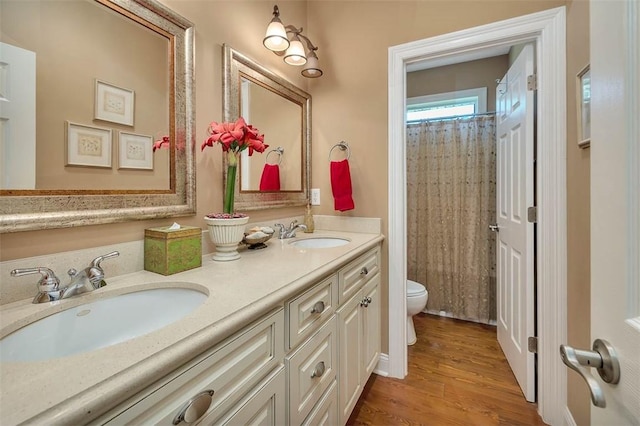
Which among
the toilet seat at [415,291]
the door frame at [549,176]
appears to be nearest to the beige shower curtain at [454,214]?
the toilet seat at [415,291]

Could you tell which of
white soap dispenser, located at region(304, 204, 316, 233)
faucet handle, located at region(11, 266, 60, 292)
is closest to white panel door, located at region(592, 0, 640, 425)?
faucet handle, located at region(11, 266, 60, 292)

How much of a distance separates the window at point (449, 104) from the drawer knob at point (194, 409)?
2.90m

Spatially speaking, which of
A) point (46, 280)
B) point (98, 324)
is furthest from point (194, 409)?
point (46, 280)

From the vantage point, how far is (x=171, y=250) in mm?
956

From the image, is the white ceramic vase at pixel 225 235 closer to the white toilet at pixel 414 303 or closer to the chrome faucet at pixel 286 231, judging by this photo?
the chrome faucet at pixel 286 231

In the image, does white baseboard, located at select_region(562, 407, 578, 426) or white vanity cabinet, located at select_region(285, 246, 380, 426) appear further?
white baseboard, located at select_region(562, 407, 578, 426)

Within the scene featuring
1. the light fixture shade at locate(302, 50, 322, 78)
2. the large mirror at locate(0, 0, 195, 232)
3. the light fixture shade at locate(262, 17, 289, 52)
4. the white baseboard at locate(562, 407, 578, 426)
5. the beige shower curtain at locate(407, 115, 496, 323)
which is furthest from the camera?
the beige shower curtain at locate(407, 115, 496, 323)

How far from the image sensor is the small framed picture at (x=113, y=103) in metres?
0.92

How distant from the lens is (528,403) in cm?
161

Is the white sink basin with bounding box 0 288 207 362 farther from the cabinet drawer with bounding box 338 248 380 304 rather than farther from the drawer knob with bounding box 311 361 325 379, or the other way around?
the cabinet drawer with bounding box 338 248 380 304

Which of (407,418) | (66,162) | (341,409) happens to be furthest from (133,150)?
(407,418)

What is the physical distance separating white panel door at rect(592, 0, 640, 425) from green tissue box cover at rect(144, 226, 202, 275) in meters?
1.07

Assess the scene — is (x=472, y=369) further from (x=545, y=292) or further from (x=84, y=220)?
(x=84, y=220)

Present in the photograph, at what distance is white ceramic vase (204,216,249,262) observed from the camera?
1150mm
